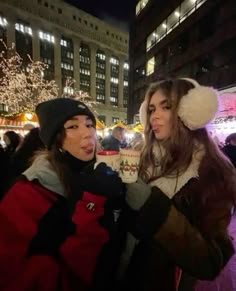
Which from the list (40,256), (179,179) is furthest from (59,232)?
(179,179)

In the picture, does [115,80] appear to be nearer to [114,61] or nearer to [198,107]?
[114,61]

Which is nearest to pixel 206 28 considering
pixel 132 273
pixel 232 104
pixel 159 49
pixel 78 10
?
pixel 159 49

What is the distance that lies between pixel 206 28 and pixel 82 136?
19993 mm

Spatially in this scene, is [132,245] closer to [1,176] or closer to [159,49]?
[1,176]

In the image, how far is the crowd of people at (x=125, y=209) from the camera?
1118mm

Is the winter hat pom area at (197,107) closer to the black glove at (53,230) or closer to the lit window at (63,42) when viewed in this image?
the black glove at (53,230)

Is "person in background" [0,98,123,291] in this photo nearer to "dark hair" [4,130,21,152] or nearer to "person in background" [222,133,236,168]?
"dark hair" [4,130,21,152]

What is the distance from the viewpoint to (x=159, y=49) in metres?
25.3

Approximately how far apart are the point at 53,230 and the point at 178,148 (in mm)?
953

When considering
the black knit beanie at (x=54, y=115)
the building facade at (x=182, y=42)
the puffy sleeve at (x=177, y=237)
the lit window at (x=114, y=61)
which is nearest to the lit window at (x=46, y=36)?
the lit window at (x=114, y=61)

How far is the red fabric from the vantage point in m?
1.08

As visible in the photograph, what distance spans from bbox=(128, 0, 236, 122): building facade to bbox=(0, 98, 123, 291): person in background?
12135mm

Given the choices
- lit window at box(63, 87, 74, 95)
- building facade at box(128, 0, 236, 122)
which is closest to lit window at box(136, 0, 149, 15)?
building facade at box(128, 0, 236, 122)

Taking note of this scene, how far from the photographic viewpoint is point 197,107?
5.00ft
